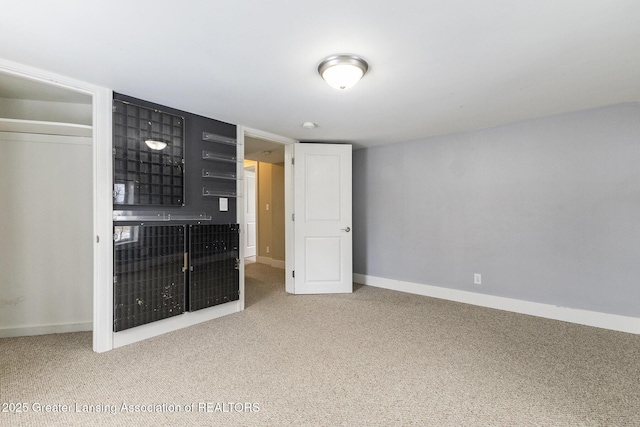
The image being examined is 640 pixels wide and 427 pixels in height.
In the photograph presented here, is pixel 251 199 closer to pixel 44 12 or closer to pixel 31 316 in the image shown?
pixel 31 316

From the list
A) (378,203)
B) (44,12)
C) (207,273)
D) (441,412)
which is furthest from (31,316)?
(378,203)

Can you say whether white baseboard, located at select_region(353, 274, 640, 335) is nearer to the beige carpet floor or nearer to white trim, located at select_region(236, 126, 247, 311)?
the beige carpet floor

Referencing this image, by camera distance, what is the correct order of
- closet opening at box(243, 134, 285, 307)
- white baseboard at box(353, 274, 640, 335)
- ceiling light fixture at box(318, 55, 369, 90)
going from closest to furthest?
ceiling light fixture at box(318, 55, 369, 90)
white baseboard at box(353, 274, 640, 335)
closet opening at box(243, 134, 285, 307)

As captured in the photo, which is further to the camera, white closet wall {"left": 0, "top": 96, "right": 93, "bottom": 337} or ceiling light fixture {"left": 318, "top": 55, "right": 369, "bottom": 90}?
white closet wall {"left": 0, "top": 96, "right": 93, "bottom": 337}

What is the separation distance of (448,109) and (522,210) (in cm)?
147

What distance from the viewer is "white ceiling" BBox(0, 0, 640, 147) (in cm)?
145

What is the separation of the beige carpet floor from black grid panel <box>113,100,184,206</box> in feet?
4.20

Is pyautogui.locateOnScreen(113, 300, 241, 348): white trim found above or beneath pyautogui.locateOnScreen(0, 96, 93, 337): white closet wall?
beneath

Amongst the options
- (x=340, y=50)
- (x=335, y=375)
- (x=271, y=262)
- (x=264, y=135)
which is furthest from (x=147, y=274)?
(x=271, y=262)

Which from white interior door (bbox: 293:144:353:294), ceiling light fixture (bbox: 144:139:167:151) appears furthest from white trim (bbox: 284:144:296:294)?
ceiling light fixture (bbox: 144:139:167:151)

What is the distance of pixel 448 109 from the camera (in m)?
2.84

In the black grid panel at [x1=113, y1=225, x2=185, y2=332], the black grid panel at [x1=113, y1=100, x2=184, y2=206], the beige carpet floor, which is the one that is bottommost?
the beige carpet floor

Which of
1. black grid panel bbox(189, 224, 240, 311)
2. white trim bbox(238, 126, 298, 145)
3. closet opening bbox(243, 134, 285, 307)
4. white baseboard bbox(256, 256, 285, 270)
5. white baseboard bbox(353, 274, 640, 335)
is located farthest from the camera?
white baseboard bbox(256, 256, 285, 270)

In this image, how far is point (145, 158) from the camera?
254cm
